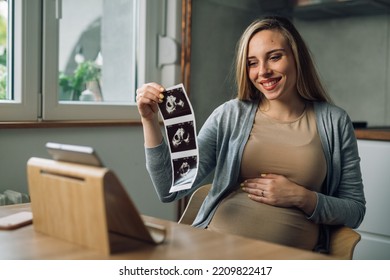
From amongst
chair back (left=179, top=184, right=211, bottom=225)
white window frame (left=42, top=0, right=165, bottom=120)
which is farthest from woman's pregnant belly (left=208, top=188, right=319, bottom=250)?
white window frame (left=42, top=0, right=165, bottom=120)

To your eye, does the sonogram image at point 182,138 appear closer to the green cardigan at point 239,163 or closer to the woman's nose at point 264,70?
the green cardigan at point 239,163

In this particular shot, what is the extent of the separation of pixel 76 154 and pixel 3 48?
1.45 meters

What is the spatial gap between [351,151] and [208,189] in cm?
42

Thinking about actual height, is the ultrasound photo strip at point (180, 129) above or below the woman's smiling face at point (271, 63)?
below

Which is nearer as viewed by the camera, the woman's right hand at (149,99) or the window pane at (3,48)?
the woman's right hand at (149,99)

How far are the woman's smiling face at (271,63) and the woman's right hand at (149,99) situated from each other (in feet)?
1.17

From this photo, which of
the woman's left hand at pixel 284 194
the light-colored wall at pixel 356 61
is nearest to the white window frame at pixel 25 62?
the woman's left hand at pixel 284 194

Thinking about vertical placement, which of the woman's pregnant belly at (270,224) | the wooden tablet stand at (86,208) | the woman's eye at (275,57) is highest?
the woman's eye at (275,57)

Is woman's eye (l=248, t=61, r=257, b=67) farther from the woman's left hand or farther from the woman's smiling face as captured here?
the woman's left hand

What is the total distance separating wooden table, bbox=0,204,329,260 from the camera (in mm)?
916

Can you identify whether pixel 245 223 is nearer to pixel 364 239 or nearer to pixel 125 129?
pixel 364 239

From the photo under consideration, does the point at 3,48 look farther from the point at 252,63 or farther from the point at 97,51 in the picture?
the point at 252,63

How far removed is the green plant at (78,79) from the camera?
2.41m

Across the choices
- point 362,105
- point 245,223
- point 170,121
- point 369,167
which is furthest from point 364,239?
point 170,121
